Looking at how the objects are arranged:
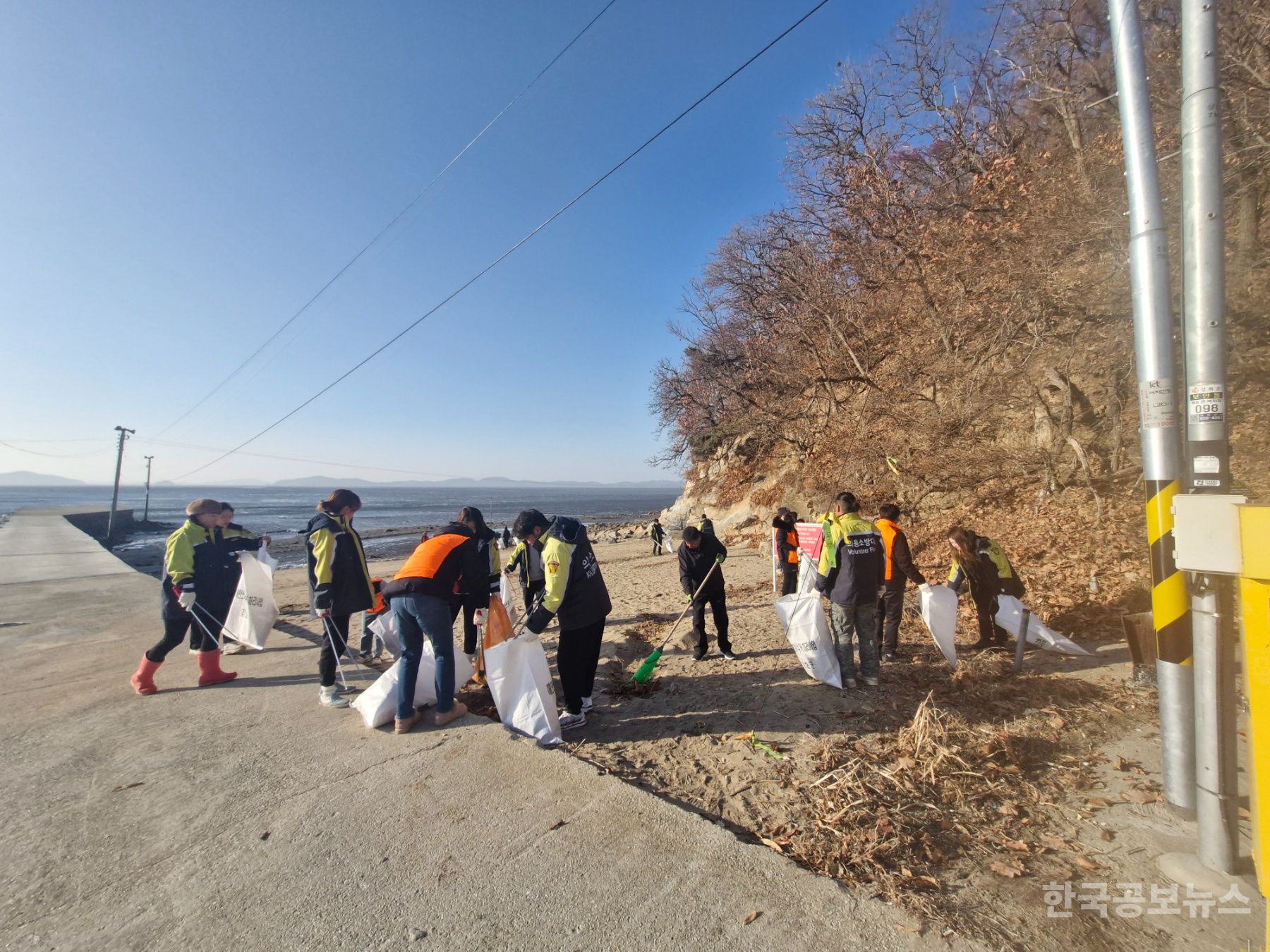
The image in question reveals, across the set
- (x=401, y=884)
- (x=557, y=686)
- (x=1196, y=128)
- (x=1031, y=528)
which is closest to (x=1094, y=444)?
(x=1031, y=528)

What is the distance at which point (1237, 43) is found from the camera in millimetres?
6781

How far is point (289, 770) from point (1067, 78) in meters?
15.8

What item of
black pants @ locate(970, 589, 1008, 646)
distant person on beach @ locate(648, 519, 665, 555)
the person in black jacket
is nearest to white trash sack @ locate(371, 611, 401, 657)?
the person in black jacket

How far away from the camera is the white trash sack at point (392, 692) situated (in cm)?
422

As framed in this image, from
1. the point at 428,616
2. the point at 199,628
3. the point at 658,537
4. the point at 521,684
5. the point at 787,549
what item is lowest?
the point at 521,684

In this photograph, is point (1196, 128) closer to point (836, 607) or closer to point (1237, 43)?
point (836, 607)

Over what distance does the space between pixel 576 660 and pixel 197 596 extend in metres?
4.00

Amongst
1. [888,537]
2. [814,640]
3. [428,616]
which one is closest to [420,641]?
[428,616]

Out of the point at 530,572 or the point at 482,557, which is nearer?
the point at 530,572

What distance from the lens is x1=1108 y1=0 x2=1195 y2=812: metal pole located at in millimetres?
2701

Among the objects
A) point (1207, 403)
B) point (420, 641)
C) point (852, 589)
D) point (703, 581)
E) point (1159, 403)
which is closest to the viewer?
point (1207, 403)

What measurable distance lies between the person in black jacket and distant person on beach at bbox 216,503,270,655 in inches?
180

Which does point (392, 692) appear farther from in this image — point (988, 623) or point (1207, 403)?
point (988, 623)

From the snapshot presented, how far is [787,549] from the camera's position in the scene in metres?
8.12
